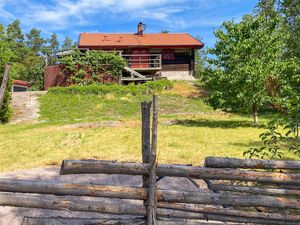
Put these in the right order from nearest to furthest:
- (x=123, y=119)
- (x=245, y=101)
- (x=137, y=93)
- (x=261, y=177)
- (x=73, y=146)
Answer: (x=261, y=177) → (x=73, y=146) → (x=245, y=101) → (x=123, y=119) → (x=137, y=93)

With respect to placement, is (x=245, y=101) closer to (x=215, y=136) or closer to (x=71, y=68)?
(x=215, y=136)

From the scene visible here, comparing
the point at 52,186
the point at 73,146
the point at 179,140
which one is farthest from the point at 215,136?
the point at 52,186

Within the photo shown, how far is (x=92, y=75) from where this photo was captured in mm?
26609

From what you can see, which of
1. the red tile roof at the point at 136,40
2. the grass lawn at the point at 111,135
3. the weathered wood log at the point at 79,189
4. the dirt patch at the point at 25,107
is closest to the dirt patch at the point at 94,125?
the grass lawn at the point at 111,135

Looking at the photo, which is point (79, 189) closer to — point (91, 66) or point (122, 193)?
point (122, 193)

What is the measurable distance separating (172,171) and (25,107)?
1833 centimetres

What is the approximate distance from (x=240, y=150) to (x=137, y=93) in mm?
14696

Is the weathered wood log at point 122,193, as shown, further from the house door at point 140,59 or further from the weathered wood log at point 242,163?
the house door at point 140,59

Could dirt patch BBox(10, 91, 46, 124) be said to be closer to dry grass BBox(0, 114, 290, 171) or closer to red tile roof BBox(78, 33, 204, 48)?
dry grass BBox(0, 114, 290, 171)

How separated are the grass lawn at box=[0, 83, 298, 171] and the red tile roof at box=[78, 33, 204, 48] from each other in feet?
32.5

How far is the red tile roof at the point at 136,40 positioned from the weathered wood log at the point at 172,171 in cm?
2739

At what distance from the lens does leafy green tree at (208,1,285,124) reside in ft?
48.9

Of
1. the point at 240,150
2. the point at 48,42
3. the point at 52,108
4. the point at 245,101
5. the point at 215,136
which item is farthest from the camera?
the point at 48,42

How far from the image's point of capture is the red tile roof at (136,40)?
31.0 m
